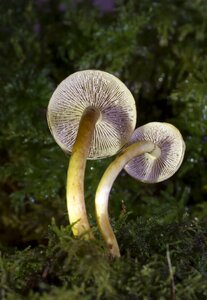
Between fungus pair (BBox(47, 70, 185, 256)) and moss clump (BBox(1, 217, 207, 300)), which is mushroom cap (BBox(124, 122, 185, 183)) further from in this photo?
moss clump (BBox(1, 217, 207, 300))

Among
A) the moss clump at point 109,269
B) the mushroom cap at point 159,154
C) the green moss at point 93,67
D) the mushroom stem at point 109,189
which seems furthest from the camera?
the green moss at point 93,67

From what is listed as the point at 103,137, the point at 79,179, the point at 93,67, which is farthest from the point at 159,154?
the point at 93,67

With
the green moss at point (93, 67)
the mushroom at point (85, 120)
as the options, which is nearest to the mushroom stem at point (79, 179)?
the mushroom at point (85, 120)

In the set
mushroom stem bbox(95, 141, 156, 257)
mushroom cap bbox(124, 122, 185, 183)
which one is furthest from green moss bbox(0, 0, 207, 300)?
mushroom cap bbox(124, 122, 185, 183)

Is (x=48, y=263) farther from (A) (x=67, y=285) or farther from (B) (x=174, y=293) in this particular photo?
(B) (x=174, y=293)

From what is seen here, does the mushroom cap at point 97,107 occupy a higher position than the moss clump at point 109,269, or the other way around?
the mushroom cap at point 97,107

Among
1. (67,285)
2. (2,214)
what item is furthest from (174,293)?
(2,214)

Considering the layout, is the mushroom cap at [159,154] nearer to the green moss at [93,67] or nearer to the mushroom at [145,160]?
the mushroom at [145,160]

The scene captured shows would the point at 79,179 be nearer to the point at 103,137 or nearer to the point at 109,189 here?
the point at 109,189
